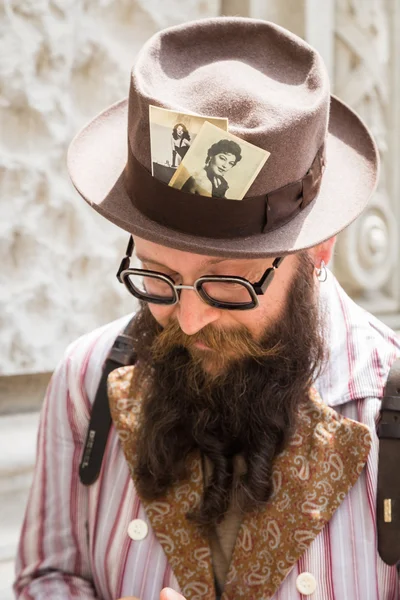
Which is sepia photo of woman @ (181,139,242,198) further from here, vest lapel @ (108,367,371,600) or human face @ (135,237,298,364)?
vest lapel @ (108,367,371,600)

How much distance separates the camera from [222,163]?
1.29m

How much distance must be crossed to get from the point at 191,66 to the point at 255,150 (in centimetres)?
31

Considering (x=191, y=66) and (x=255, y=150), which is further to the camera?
(x=191, y=66)

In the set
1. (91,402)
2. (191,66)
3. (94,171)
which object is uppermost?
(191,66)

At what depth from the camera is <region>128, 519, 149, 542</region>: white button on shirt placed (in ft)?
5.22

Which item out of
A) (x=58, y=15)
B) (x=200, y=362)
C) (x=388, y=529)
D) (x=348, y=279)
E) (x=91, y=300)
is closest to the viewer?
(x=388, y=529)

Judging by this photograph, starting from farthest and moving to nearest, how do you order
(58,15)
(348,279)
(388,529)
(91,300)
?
(348,279) < (91,300) < (58,15) < (388,529)

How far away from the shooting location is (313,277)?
159cm

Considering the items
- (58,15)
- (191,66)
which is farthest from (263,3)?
(191,66)

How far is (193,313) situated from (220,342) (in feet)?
0.34

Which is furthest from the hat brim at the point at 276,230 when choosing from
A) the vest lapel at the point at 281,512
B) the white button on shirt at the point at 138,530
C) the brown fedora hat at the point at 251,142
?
the white button on shirt at the point at 138,530

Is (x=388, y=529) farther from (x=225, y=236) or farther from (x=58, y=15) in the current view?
(x=58, y=15)

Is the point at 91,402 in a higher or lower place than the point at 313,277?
lower

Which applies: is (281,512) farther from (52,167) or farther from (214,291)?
(52,167)
